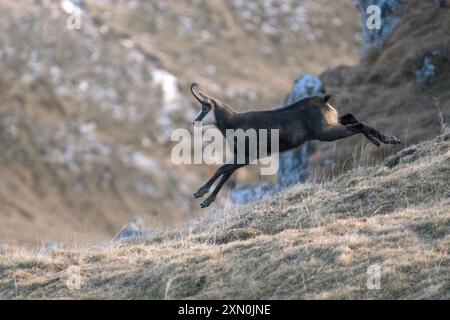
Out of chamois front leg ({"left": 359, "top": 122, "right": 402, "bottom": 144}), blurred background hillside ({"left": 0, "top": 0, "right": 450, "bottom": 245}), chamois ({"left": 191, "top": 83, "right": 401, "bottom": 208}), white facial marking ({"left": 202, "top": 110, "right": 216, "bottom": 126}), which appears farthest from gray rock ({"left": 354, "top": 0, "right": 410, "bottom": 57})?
blurred background hillside ({"left": 0, "top": 0, "right": 450, "bottom": 245})

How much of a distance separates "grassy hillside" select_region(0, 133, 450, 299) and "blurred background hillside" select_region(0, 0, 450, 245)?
26.1 meters

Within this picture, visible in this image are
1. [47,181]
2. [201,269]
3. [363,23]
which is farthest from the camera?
[47,181]

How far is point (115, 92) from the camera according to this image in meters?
67.4

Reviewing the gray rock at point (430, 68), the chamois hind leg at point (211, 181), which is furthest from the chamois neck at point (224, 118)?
the gray rock at point (430, 68)

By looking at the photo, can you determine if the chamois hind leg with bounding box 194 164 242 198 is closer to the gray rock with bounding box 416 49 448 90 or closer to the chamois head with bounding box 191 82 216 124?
the chamois head with bounding box 191 82 216 124

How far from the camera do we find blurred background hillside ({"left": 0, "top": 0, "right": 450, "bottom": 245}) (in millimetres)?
54188

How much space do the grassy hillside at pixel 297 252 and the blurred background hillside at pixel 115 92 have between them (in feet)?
→ 85.6

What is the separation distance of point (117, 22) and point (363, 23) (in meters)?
55.7

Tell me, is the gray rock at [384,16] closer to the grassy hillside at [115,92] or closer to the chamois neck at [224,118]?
the chamois neck at [224,118]

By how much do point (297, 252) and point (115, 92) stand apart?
193 feet
